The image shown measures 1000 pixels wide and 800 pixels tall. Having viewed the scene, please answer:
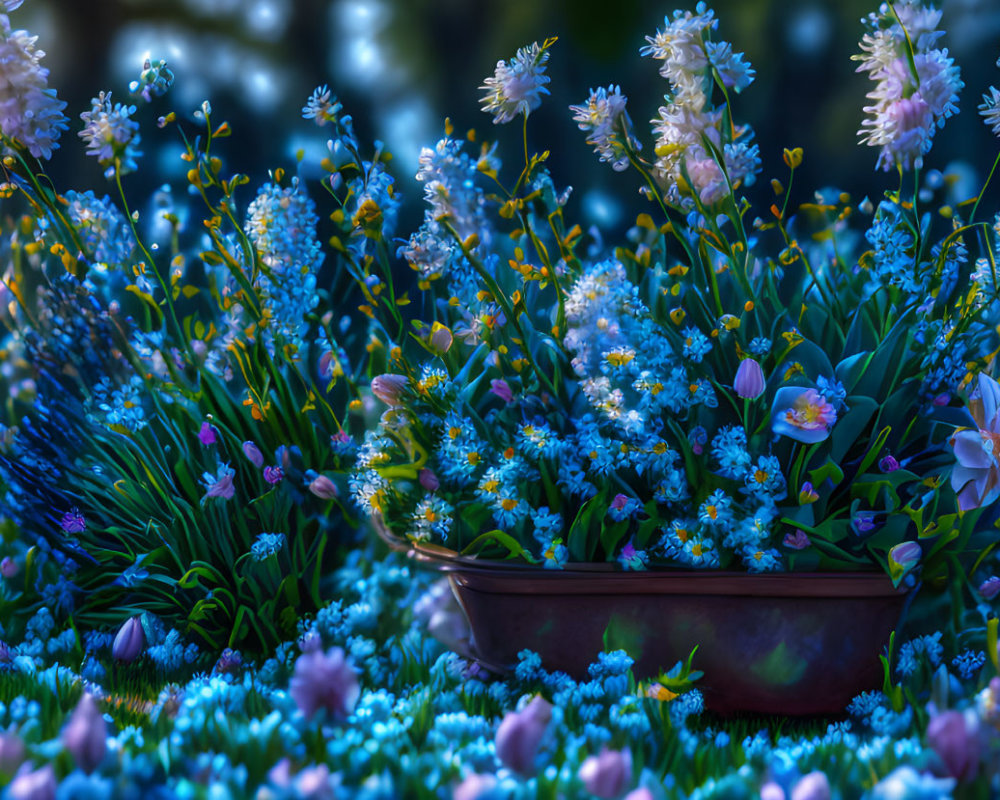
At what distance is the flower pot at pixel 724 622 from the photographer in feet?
4.83

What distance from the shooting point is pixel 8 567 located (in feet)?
6.13

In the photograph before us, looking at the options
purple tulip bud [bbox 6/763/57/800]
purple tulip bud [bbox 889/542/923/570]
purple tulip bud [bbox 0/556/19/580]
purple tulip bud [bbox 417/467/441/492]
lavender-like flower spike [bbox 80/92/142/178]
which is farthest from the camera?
purple tulip bud [bbox 0/556/19/580]

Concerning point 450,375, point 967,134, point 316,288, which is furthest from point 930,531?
point 316,288

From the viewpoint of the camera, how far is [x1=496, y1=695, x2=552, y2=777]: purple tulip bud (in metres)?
0.95

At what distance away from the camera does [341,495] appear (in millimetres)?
1743

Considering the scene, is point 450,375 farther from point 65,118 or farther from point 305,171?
point 65,118

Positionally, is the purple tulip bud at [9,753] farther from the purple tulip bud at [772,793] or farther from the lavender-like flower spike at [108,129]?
the lavender-like flower spike at [108,129]

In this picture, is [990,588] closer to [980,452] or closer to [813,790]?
[980,452]

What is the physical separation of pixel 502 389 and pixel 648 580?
413 millimetres

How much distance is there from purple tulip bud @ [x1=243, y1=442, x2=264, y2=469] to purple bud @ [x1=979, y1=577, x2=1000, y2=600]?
133cm

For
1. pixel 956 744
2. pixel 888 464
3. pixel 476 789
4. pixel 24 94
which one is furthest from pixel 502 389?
pixel 24 94

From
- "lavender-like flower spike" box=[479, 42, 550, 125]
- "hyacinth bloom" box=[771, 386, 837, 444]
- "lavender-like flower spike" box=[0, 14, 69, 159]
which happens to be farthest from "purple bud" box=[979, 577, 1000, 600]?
"lavender-like flower spike" box=[0, 14, 69, 159]

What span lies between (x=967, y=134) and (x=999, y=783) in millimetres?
1155

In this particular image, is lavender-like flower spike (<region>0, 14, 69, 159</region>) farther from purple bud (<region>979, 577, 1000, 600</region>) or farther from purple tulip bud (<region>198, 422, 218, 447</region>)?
purple bud (<region>979, 577, 1000, 600</region>)
